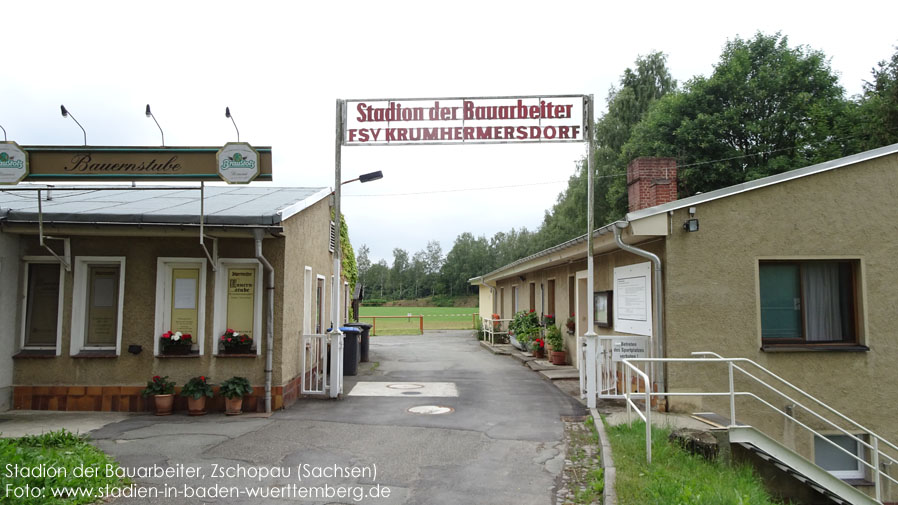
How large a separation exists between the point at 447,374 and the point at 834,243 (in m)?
8.05

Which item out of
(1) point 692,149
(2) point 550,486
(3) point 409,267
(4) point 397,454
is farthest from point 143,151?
(3) point 409,267

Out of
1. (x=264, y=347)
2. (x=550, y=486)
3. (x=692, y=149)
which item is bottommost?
(x=550, y=486)

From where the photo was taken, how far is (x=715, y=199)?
878 cm

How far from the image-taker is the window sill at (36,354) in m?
8.98

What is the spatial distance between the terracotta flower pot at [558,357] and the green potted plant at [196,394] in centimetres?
847

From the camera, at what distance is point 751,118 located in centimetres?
2653

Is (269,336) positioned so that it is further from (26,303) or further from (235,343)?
(26,303)

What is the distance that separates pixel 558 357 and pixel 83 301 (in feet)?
33.1

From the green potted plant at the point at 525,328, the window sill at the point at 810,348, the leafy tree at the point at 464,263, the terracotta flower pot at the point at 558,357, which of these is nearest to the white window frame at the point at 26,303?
the terracotta flower pot at the point at 558,357

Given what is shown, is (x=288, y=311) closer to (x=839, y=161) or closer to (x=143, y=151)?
(x=143, y=151)

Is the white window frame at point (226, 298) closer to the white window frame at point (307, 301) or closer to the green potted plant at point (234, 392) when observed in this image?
the green potted plant at point (234, 392)

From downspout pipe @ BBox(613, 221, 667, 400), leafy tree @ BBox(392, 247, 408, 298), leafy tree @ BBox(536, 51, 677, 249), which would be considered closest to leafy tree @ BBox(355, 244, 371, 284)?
leafy tree @ BBox(392, 247, 408, 298)

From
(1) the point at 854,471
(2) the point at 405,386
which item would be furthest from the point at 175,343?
(1) the point at 854,471

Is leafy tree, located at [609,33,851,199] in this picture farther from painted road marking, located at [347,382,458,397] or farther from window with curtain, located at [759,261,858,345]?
painted road marking, located at [347,382,458,397]
